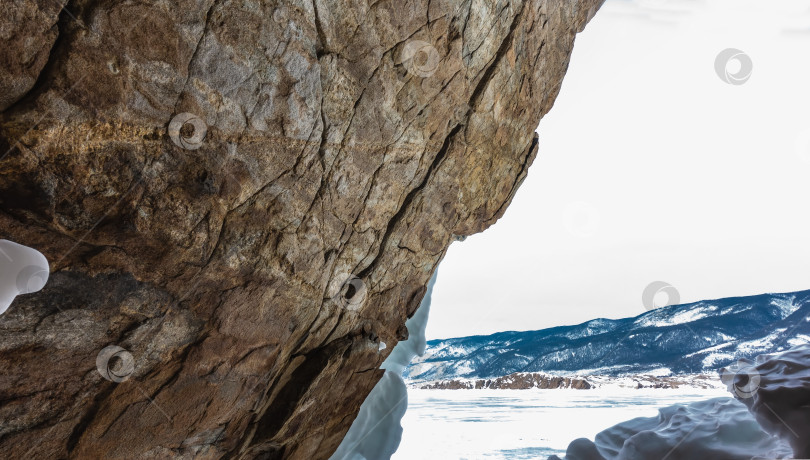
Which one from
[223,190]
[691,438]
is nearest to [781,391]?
[691,438]

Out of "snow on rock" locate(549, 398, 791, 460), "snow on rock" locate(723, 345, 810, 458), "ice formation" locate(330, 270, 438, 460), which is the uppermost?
"snow on rock" locate(723, 345, 810, 458)

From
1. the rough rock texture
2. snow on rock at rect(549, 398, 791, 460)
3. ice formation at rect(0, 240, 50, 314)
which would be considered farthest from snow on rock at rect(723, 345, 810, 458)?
ice formation at rect(0, 240, 50, 314)

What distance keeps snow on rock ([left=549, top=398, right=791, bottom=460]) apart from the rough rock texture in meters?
8.58

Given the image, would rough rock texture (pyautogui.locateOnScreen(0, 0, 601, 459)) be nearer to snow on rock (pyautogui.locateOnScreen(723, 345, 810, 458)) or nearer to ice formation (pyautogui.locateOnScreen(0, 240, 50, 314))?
ice formation (pyautogui.locateOnScreen(0, 240, 50, 314))

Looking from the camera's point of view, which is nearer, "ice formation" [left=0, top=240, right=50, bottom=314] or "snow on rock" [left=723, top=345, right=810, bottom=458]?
"ice formation" [left=0, top=240, right=50, bottom=314]

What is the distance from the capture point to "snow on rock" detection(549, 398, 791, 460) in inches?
434

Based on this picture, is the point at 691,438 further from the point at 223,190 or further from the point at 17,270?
the point at 17,270

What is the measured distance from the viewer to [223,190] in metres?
5.49

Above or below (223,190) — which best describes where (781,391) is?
above

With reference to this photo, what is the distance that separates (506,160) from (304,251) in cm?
486

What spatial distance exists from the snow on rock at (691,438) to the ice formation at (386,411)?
476 cm

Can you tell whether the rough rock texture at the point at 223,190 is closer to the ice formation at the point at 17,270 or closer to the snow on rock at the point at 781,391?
the ice formation at the point at 17,270

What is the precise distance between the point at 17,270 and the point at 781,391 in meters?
13.3

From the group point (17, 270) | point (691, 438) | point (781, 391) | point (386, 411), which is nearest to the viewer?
point (17, 270)
